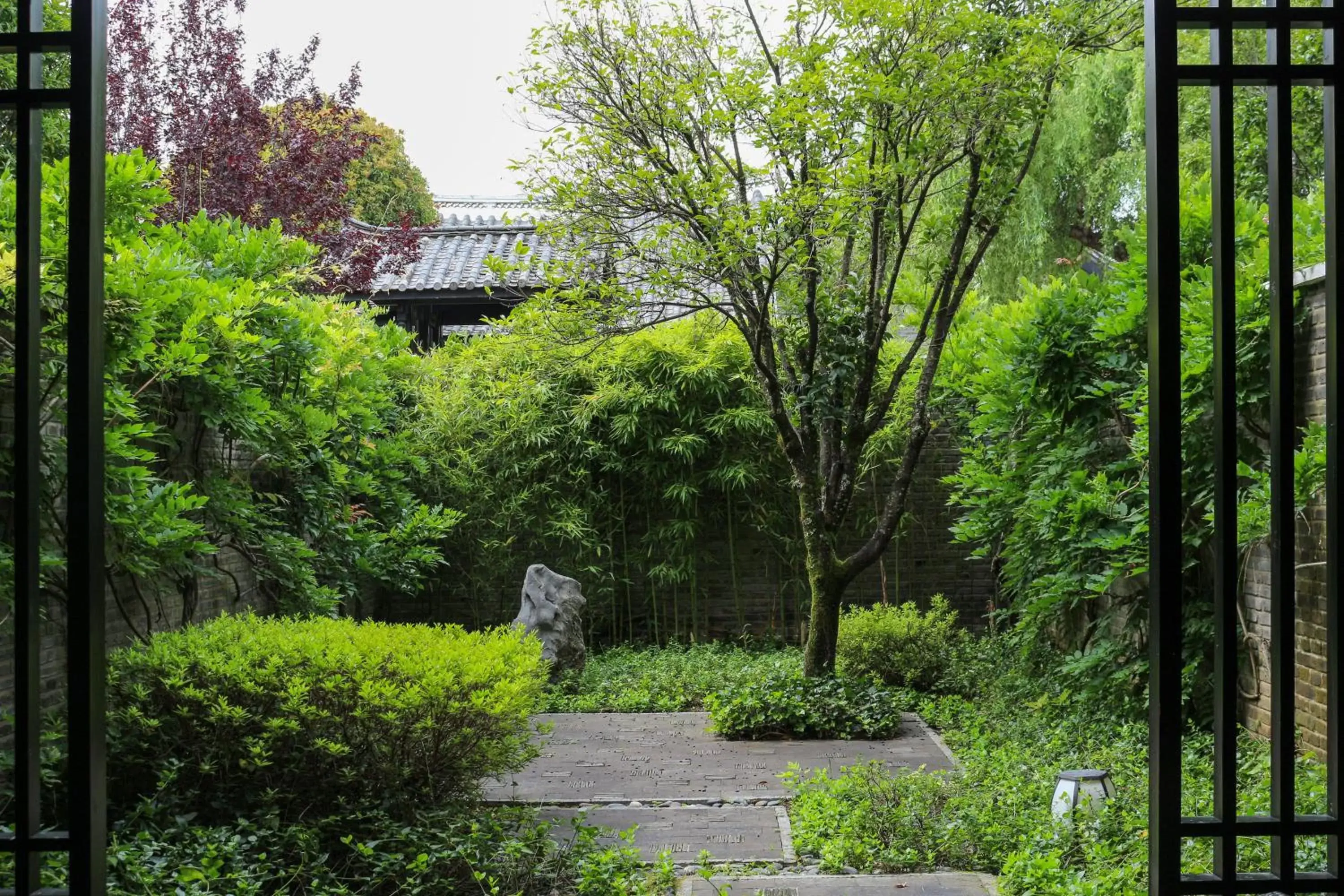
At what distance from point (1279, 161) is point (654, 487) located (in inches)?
317

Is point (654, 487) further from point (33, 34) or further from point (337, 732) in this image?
point (33, 34)

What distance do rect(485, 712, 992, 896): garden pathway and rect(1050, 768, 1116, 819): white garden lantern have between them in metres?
0.44

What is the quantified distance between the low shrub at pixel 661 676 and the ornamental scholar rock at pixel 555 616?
142mm

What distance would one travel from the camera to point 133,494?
4.13 m

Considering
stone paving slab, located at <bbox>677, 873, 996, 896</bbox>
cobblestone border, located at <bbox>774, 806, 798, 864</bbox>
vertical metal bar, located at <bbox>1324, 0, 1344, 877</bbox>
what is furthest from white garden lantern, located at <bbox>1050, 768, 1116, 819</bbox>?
vertical metal bar, located at <bbox>1324, 0, 1344, 877</bbox>

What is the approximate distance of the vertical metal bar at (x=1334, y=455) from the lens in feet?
6.24

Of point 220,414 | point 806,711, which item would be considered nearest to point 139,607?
point 220,414

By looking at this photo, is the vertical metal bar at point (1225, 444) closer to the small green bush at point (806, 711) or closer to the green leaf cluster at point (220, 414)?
the green leaf cluster at point (220, 414)

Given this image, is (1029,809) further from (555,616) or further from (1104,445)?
(555,616)

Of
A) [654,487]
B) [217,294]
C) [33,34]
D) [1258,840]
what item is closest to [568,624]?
[654,487]

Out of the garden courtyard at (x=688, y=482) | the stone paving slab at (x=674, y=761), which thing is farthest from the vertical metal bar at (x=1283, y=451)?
the stone paving slab at (x=674, y=761)

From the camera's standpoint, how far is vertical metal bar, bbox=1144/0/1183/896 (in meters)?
1.87

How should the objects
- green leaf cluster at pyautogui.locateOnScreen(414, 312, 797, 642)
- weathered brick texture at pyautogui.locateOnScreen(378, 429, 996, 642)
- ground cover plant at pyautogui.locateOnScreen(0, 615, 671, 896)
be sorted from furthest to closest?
weathered brick texture at pyautogui.locateOnScreen(378, 429, 996, 642) < green leaf cluster at pyautogui.locateOnScreen(414, 312, 797, 642) < ground cover plant at pyautogui.locateOnScreen(0, 615, 671, 896)

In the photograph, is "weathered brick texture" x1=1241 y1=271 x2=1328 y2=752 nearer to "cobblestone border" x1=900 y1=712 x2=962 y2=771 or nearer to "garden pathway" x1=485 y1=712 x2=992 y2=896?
"cobblestone border" x1=900 y1=712 x2=962 y2=771
